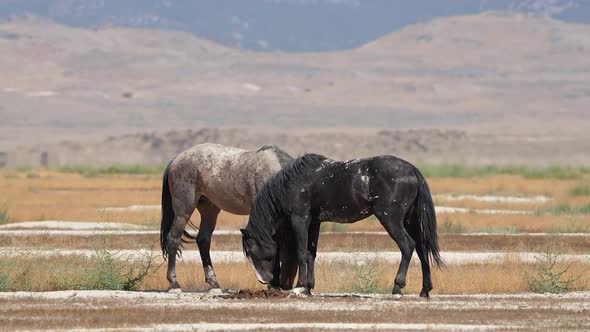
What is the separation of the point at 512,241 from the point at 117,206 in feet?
58.8

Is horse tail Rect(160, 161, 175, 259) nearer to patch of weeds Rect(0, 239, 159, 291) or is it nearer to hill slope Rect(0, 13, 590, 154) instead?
patch of weeds Rect(0, 239, 159, 291)

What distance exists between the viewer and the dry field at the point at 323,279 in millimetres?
14695

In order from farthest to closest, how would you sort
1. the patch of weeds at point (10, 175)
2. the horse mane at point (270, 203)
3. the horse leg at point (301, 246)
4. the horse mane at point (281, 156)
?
the patch of weeds at point (10, 175), the horse mane at point (281, 156), the horse mane at point (270, 203), the horse leg at point (301, 246)

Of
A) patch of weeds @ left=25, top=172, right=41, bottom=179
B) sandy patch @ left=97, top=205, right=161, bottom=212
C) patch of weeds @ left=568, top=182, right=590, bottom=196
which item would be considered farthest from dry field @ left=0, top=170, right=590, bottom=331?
patch of weeds @ left=25, top=172, right=41, bottom=179

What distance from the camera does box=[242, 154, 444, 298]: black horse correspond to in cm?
1697

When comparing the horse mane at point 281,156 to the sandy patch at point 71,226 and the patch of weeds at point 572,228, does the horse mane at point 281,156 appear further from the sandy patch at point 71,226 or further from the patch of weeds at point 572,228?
the patch of weeds at point 572,228

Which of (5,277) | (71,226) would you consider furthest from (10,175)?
(5,277)

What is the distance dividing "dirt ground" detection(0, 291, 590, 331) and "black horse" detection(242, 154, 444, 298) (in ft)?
2.31

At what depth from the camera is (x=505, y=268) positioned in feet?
70.5

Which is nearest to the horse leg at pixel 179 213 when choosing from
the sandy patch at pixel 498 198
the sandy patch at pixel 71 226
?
the sandy patch at pixel 71 226

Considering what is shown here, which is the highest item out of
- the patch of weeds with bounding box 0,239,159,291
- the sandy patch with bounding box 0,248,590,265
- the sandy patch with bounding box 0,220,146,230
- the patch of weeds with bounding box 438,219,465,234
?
the patch of weeds with bounding box 0,239,159,291

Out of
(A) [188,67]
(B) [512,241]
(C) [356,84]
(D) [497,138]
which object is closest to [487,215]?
(B) [512,241]

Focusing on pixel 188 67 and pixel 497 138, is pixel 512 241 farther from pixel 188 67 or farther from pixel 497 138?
pixel 188 67

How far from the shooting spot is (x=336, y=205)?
17.3 metres
